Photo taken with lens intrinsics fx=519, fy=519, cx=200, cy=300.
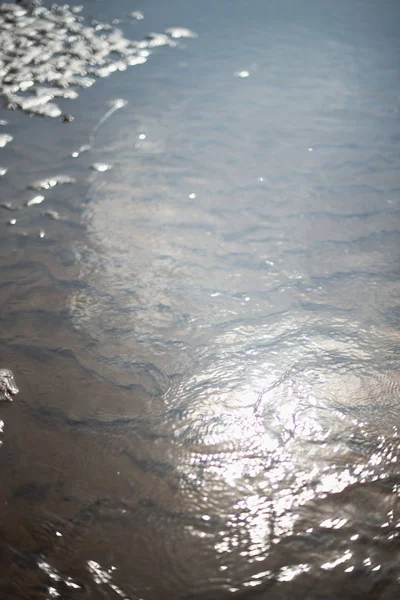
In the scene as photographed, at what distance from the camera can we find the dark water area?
64.2 inches

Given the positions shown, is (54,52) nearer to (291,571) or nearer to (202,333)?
(202,333)

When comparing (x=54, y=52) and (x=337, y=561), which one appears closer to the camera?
(x=337, y=561)

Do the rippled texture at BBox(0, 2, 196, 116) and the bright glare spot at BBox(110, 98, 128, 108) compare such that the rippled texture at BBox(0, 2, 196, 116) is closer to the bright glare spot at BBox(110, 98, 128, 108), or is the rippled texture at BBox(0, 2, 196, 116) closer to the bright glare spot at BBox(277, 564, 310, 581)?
the bright glare spot at BBox(110, 98, 128, 108)

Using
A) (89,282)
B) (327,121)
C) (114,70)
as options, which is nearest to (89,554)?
(89,282)

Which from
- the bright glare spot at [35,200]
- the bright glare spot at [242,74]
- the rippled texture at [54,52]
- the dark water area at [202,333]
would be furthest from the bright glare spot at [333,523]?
the bright glare spot at [242,74]

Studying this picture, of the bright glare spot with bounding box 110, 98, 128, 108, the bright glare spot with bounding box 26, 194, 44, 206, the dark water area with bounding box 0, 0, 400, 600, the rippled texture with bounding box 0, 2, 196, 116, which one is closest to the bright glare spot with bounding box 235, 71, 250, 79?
the dark water area with bounding box 0, 0, 400, 600

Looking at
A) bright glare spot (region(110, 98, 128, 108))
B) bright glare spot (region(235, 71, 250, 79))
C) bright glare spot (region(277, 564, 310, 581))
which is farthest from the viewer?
bright glare spot (region(235, 71, 250, 79))

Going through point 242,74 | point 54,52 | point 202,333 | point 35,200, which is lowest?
point 202,333

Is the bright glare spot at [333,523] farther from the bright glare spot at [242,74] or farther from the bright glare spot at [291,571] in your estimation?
the bright glare spot at [242,74]

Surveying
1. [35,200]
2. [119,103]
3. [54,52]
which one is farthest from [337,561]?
[54,52]

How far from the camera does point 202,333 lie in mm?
2379

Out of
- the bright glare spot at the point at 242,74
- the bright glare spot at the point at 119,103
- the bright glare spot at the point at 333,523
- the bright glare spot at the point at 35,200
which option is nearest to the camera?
the bright glare spot at the point at 333,523

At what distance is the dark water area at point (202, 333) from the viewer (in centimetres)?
163

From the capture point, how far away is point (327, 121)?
3873mm
